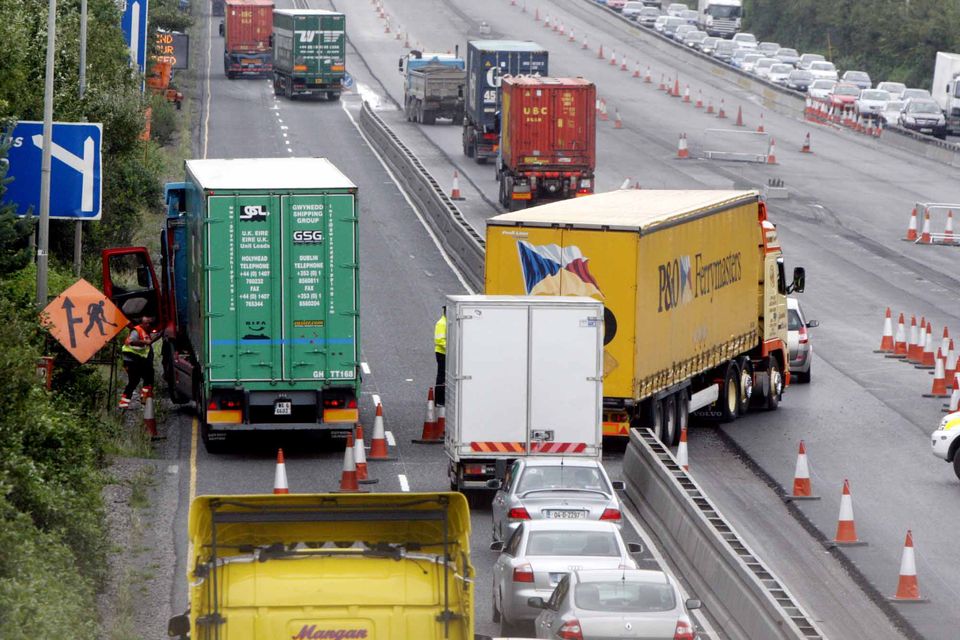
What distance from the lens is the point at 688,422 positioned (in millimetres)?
30109

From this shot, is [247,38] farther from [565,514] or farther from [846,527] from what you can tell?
[565,514]

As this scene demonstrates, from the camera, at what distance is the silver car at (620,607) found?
49.1 feet

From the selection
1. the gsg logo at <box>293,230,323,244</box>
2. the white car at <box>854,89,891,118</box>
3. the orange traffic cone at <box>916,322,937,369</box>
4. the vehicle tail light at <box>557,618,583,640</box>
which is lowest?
the orange traffic cone at <box>916,322,937,369</box>

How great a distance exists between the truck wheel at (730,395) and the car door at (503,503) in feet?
30.1

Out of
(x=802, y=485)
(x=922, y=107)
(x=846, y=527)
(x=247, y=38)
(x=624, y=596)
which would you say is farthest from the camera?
(x=247, y=38)

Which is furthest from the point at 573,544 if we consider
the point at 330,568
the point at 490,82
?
the point at 490,82

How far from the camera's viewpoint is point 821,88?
3489 inches

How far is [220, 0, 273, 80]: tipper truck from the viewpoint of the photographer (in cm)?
8238

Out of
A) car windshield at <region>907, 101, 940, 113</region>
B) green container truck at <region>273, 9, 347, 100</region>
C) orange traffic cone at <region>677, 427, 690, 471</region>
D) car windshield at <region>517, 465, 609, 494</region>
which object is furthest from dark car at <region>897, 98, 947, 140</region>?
car windshield at <region>517, 465, 609, 494</region>

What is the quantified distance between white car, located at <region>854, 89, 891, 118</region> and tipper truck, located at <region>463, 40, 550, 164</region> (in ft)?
85.4

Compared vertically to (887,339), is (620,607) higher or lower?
higher

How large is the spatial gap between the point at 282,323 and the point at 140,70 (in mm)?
15486

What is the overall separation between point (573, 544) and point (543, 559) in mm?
514

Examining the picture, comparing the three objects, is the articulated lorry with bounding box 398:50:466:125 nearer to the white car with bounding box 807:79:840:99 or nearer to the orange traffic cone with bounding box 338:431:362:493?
the white car with bounding box 807:79:840:99
